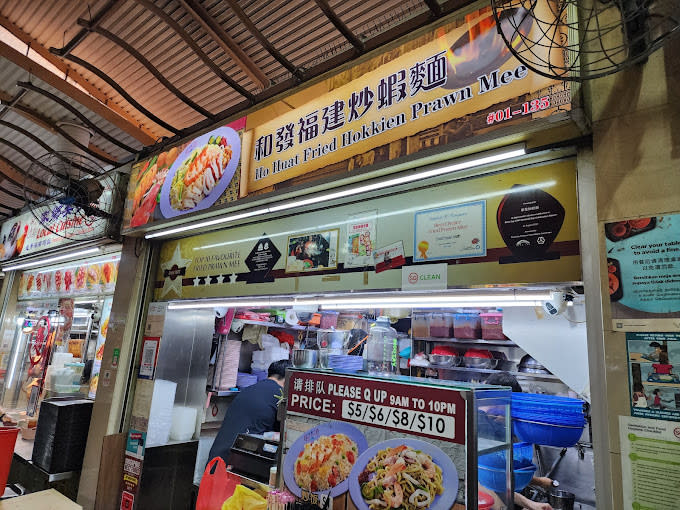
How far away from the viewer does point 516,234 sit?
222 centimetres

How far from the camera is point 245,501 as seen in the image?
119 inches

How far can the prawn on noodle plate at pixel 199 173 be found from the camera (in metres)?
3.63

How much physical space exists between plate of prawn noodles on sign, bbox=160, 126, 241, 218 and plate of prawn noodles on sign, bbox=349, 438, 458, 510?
2.37 m

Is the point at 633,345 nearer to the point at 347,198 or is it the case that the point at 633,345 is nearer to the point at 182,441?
the point at 347,198

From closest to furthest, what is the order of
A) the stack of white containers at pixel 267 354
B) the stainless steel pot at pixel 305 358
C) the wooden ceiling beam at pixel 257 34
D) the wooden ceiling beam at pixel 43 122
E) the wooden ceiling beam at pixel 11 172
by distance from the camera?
the wooden ceiling beam at pixel 257 34 → the stainless steel pot at pixel 305 358 → the wooden ceiling beam at pixel 43 122 → the wooden ceiling beam at pixel 11 172 → the stack of white containers at pixel 267 354

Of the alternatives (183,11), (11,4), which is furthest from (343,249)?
(11,4)

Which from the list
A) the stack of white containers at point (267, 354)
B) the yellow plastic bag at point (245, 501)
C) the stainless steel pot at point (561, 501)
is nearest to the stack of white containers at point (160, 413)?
the yellow plastic bag at point (245, 501)

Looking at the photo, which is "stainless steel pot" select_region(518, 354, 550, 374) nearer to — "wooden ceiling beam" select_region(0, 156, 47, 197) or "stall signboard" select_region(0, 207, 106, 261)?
"stall signboard" select_region(0, 207, 106, 261)

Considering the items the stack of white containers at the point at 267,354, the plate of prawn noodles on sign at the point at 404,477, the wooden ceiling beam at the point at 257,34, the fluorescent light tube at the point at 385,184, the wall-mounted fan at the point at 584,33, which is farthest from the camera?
the stack of white containers at the point at 267,354

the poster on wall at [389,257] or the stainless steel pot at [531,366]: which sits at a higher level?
the poster on wall at [389,257]

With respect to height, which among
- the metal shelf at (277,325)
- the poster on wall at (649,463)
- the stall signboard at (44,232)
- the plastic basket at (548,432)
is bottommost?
the plastic basket at (548,432)

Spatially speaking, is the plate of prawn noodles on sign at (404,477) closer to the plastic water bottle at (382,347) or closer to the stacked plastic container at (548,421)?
the stacked plastic container at (548,421)

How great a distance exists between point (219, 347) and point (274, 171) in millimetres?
3284

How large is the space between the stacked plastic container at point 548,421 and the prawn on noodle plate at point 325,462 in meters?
1.58
